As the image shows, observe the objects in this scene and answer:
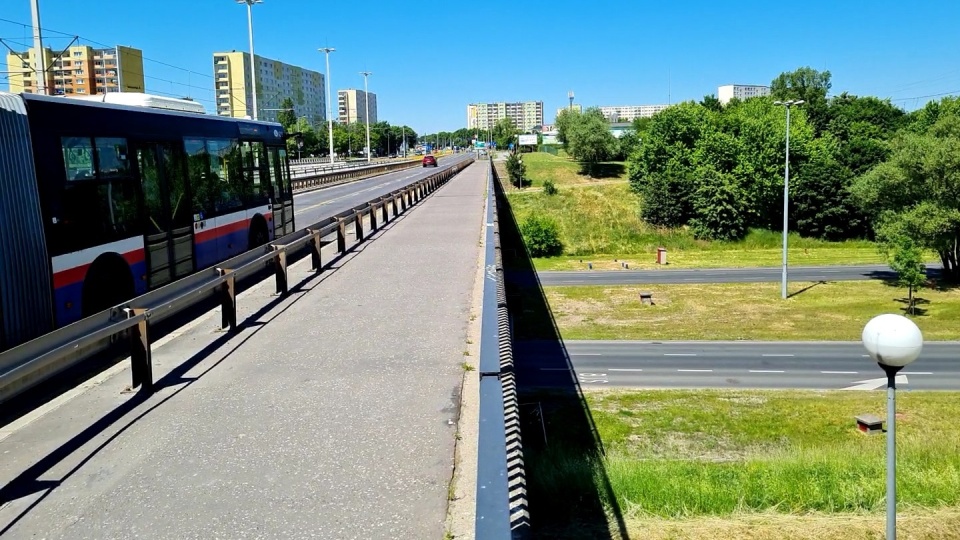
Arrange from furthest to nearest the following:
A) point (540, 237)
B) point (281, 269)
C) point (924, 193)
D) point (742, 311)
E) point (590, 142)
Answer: point (590, 142) < point (540, 237) < point (924, 193) < point (742, 311) < point (281, 269)

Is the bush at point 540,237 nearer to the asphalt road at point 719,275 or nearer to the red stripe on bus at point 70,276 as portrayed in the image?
the asphalt road at point 719,275

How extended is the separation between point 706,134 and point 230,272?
3273 inches

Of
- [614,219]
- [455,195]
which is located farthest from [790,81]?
[455,195]

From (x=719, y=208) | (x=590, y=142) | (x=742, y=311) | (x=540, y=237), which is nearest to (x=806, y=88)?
(x=590, y=142)

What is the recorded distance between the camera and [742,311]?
48000 millimetres

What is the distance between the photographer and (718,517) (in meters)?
9.35

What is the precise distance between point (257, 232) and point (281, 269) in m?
6.85

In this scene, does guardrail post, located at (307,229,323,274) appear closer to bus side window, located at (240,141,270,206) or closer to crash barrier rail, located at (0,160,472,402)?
crash barrier rail, located at (0,160,472,402)

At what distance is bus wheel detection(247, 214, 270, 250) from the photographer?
18156 millimetres

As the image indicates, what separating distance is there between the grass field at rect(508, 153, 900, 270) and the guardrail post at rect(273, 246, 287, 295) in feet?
180

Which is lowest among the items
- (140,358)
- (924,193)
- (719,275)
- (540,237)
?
(719,275)

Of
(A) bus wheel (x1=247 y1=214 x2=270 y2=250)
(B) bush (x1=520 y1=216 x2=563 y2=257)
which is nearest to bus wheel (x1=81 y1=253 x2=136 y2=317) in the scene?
(A) bus wheel (x1=247 y1=214 x2=270 y2=250)

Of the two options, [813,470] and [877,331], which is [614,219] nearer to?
[813,470]

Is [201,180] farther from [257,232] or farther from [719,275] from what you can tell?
[719,275]
